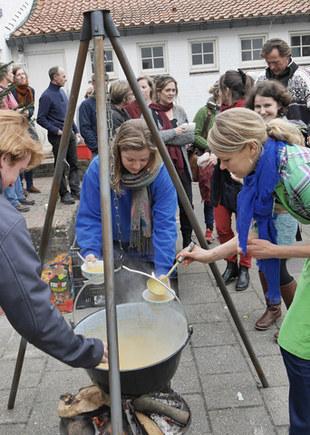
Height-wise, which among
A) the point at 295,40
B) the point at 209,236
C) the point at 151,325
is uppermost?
the point at 295,40

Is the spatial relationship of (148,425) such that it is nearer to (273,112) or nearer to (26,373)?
(26,373)

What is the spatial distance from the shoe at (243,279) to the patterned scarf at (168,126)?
1.05 metres

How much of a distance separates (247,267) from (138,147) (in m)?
2.00

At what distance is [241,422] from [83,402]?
2.93 feet

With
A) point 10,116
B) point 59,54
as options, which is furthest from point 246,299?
point 59,54

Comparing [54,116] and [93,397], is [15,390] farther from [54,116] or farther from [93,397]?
[54,116]

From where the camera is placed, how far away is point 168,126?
4.39m

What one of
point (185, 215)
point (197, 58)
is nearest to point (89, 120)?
point (185, 215)

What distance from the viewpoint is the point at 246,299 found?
3.91 meters

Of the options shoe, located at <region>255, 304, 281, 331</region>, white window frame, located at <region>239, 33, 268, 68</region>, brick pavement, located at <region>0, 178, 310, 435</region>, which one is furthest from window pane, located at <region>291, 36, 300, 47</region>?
shoe, located at <region>255, 304, 281, 331</region>

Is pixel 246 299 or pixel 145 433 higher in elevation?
pixel 145 433

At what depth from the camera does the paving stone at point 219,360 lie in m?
2.97

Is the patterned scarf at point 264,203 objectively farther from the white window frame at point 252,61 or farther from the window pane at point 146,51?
the white window frame at point 252,61

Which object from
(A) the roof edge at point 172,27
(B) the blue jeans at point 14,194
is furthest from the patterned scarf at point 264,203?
(A) the roof edge at point 172,27
